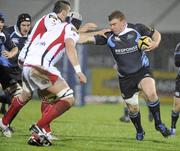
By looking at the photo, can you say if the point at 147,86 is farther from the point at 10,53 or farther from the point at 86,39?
the point at 10,53

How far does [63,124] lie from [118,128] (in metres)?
1.40

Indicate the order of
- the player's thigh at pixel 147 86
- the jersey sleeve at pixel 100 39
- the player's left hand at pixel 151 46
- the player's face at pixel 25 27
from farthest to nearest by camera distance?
the player's face at pixel 25 27
the jersey sleeve at pixel 100 39
the player's thigh at pixel 147 86
the player's left hand at pixel 151 46

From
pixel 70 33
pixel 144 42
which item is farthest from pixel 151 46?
pixel 70 33

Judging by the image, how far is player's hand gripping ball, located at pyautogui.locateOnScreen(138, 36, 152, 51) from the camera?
1065cm

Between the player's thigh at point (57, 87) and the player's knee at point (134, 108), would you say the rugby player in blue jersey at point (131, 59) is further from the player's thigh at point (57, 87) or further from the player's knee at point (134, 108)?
the player's thigh at point (57, 87)

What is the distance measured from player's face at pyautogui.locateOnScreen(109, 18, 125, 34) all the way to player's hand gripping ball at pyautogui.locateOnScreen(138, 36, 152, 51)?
1.28 ft

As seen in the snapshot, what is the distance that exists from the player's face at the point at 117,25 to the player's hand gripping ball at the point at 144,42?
39 cm

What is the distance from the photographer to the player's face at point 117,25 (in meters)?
10.9

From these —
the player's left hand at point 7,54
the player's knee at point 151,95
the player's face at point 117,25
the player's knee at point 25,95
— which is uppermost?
the player's face at point 117,25

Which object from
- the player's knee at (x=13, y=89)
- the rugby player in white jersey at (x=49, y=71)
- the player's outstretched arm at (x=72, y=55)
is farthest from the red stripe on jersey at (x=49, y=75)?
the player's knee at (x=13, y=89)

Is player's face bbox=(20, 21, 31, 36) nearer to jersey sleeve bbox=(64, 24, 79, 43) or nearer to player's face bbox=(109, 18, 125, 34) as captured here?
player's face bbox=(109, 18, 125, 34)

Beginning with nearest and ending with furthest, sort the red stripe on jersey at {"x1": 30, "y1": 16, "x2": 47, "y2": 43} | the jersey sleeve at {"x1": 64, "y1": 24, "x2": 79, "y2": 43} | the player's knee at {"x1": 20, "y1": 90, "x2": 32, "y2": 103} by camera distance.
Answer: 1. the jersey sleeve at {"x1": 64, "y1": 24, "x2": 79, "y2": 43}
2. the red stripe on jersey at {"x1": 30, "y1": 16, "x2": 47, "y2": 43}
3. the player's knee at {"x1": 20, "y1": 90, "x2": 32, "y2": 103}

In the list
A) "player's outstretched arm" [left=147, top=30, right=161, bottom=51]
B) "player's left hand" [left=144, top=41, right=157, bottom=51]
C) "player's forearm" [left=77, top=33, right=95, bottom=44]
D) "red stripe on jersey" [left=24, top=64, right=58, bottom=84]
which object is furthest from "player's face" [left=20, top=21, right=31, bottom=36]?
"red stripe on jersey" [left=24, top=64, right=58, bottom=84]

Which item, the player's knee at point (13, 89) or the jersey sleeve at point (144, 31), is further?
the player's knee at point (13, 89)
